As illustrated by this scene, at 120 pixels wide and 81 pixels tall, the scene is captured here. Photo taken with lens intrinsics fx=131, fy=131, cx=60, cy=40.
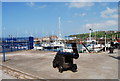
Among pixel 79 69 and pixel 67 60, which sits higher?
pixel 67 60

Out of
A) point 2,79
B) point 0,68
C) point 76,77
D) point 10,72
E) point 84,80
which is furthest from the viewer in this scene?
point 0,68

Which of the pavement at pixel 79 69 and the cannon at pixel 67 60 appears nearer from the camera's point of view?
the pavement at pixel 79 69

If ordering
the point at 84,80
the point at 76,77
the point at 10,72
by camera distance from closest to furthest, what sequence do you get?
1. the point at 84,80
2. the point at 76,77
3. the point at 10,72

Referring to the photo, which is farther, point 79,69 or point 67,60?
point 79,69

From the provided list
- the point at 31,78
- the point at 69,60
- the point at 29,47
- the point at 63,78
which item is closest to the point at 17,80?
the point at 31,78

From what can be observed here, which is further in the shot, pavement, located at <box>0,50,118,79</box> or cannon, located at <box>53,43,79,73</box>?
cannon, located at <box>53,43,79,73</box>

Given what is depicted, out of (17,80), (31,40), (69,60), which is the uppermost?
(31,40)

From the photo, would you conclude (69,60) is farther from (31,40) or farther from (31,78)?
(31,40)

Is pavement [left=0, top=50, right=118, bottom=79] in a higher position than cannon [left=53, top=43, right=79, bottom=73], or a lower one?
lower

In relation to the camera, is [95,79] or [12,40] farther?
[12,40]

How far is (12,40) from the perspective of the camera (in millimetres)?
21703

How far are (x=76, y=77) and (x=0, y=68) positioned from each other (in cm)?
624

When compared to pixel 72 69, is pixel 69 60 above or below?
above

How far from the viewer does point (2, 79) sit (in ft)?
25.3
